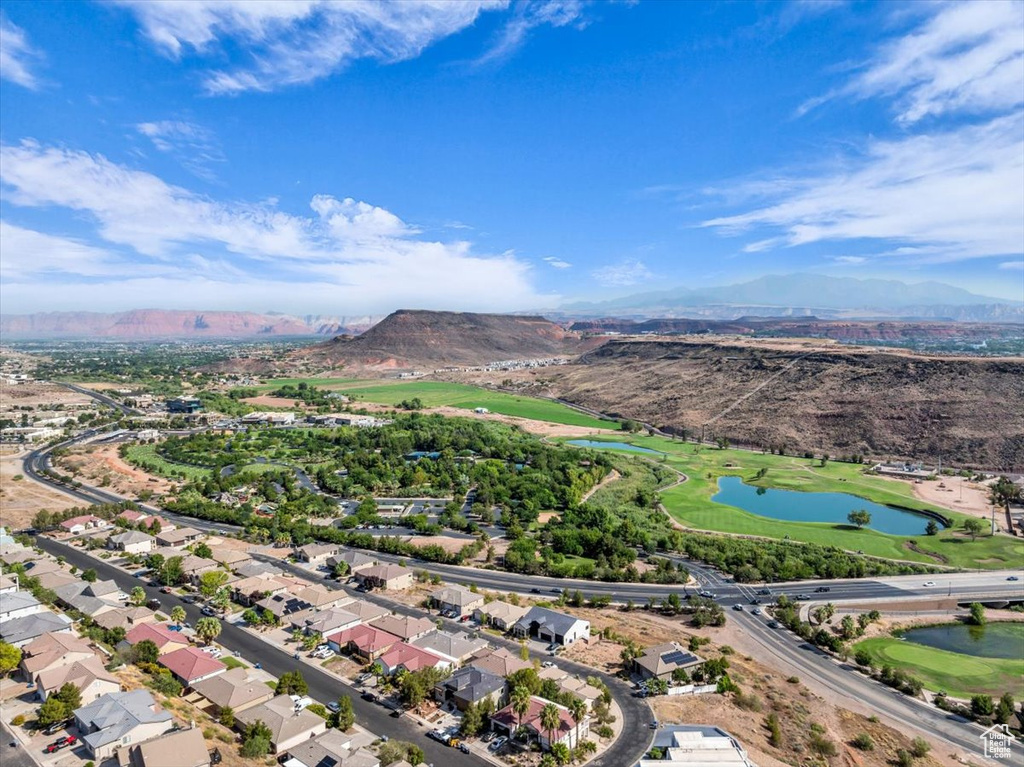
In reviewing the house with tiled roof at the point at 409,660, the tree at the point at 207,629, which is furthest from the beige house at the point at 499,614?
the tree at the point at 207,629

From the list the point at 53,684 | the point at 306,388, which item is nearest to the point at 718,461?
the point at 53,684

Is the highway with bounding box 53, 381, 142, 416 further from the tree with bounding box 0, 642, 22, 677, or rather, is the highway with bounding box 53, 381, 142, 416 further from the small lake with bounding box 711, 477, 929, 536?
the small lake with bounding box 711, 477, 929, 536

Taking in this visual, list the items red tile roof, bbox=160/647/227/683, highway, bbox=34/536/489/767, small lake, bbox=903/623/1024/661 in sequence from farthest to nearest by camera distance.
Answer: small lake, bbox=903/623/1024/661
red tile roof, bbox=160/647/227/683
highway, bbox=34/536/489/767

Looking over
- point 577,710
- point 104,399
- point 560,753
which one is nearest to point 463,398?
point 104,399

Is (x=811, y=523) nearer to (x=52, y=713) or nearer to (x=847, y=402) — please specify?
(x=847, y=402)

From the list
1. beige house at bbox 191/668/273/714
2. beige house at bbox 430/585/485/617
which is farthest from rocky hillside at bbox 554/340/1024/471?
beige house at bbox 191/668/273/714
